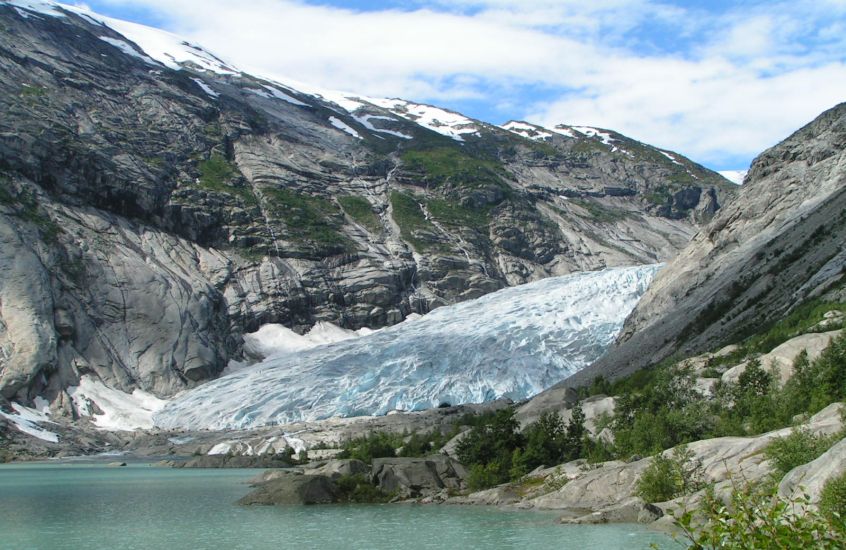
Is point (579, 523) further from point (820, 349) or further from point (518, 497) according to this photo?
point (820, 349)

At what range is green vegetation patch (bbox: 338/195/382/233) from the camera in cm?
17900

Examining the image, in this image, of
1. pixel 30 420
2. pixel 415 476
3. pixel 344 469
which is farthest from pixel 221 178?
pixel 415 476

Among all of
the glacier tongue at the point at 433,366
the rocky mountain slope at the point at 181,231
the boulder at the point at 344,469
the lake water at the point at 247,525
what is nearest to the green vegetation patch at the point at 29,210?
the rocky mountain slope at the point at 181,231

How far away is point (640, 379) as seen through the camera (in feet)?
199

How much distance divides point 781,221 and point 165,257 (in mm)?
100976

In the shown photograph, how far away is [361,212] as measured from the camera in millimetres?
182000

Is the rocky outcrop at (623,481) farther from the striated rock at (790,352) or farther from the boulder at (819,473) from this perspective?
the striated rock at (790,352)

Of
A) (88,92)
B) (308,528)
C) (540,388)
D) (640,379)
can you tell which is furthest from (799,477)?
(88,92)

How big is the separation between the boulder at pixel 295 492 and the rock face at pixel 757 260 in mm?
29628

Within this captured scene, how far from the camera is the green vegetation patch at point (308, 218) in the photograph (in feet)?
542

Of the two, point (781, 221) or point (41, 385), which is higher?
point (781, 221)

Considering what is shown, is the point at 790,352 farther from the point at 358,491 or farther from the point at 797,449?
the point at 358,491

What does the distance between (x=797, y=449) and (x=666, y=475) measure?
8.68m

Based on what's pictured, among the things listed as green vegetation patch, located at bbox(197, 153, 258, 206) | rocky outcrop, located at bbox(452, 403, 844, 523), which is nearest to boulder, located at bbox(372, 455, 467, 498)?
rocky outcrop, located at bbox(452, 403, 844, 523)
